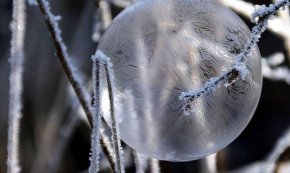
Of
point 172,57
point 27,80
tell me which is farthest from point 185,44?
point 27,80

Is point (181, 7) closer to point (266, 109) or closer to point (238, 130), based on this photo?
point (238, 130)

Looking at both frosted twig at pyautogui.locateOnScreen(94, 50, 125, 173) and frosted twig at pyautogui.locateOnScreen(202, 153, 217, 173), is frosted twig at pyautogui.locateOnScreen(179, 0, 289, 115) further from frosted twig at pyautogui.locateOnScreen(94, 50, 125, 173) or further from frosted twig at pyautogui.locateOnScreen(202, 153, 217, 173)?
frosted twig at pyautogui.locateOnScreen(202, 153, 217, 173)

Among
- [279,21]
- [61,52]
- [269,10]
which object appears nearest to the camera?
[269,10]

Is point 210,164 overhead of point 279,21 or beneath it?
beneath

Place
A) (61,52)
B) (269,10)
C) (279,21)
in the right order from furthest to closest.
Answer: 1. (279,21)
2. (61,52)
3. (269,10)

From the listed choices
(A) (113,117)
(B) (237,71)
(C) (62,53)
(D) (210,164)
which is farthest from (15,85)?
(D) (210,164)

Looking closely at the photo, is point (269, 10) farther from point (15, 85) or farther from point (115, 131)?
point (15, 85)
